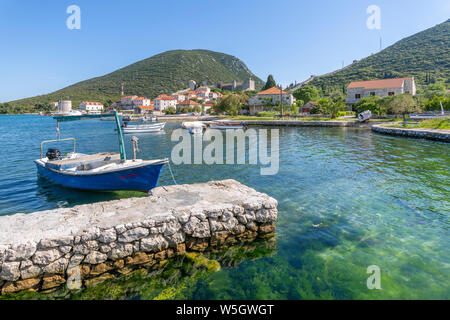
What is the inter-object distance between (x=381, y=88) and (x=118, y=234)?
290 feet

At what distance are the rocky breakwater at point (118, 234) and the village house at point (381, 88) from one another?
81918 millimetres

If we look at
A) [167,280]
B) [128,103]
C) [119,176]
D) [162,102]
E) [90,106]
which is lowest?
[167,280]

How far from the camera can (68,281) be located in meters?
5.35

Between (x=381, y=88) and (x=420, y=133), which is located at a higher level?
(x=381, y=88)

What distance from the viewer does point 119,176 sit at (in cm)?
1106

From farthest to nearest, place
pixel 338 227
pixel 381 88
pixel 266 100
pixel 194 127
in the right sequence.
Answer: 1. pixel 266 100
2. pixel 381 88
3. pixel 194 127
4. pixel 338 227

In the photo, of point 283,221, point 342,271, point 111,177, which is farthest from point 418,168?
point 111,177

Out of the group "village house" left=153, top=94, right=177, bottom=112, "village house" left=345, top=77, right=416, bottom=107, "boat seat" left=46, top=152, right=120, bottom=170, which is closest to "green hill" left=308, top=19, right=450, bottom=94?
"village house" left=345, top=77, right=416, bottom=107

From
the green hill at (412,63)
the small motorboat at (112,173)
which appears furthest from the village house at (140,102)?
the small motorboat at (112,173)

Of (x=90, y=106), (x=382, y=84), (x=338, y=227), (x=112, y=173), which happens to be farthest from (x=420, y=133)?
(x=90, y=106)

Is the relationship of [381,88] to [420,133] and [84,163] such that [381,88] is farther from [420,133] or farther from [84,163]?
[84,163]

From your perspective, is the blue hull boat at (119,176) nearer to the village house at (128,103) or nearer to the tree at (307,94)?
the tree at (307,94)

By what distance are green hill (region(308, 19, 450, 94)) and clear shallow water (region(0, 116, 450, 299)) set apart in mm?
104787

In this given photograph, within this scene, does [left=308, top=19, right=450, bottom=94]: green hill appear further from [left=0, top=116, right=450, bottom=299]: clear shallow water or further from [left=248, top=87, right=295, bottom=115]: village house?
[left=0, top=116, right=450, bottom=299]: clear shallow water
